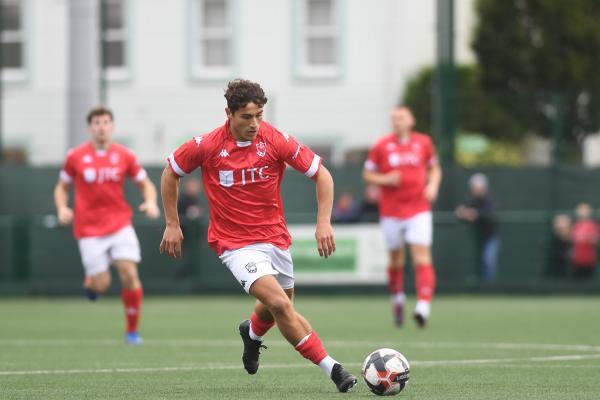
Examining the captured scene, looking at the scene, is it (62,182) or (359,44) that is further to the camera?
(359,44)

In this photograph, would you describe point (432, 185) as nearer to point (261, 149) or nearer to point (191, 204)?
point (261, 149)

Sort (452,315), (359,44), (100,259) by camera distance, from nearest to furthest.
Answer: (100,259), (452,315), (359,44)

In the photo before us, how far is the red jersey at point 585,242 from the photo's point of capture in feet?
71.6

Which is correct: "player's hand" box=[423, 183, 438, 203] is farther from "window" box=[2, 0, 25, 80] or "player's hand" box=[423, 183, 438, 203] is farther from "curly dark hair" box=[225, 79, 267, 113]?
→ "window" box=[2, 0, 25, 80]

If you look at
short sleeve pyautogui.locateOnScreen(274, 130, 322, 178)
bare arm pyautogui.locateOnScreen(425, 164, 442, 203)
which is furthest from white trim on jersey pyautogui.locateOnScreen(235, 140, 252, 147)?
bare arm pyautogui.locateOnScreen(425, 164, 442, 203)

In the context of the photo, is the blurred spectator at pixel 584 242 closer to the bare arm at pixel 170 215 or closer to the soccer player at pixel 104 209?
the soccer player at pixel 104 209

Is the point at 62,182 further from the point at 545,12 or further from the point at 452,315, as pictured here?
the point at 545,12

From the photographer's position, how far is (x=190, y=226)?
2272 centimetres

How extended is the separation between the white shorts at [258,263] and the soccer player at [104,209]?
14.3 ft

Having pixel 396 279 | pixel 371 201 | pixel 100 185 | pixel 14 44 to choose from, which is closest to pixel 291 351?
pixel 100 185

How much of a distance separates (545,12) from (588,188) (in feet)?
52.2

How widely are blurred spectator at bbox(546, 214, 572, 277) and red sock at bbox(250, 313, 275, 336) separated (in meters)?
13.1

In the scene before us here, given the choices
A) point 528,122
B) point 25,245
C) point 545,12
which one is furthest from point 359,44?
point 25,245

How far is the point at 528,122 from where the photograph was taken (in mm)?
23359
